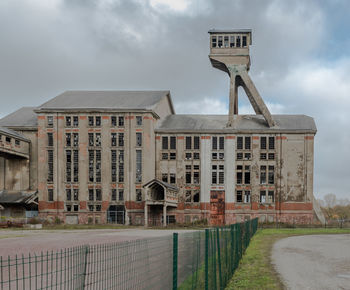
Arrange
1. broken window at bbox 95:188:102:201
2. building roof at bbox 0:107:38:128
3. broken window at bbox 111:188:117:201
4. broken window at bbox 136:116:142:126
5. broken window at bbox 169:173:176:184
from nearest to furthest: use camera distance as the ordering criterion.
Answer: broken window at bbox 111:188:117:201
broken window at bbox 136:116:142:126
broken window at bbox 95:188:102:201
broken window at bbox 169:173:176:184
building roof at bbox 0:107:38:128

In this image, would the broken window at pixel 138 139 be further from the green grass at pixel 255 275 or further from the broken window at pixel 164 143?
the green grass at pixel 255 275

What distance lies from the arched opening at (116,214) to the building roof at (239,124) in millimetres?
11400

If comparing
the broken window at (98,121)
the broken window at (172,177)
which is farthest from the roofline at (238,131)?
the broken window at (98,121)

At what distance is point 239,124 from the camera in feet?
192

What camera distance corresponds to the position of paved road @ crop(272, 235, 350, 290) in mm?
13312

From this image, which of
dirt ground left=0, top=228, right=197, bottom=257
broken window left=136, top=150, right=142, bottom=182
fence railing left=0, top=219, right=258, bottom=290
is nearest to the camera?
fence railing left=0, top=219, right=258, bottom=290

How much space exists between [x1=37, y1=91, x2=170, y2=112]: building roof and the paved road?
35.5 metres

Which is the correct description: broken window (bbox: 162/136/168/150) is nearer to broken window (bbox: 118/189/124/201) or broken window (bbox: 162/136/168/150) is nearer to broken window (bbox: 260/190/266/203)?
broken window (bbox: 118/189/124/201)

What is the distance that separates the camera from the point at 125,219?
53.7 m

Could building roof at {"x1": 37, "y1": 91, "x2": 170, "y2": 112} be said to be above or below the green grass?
above

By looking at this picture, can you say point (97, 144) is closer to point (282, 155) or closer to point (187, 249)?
point (282, 155)

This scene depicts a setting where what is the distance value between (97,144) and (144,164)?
22.0ft

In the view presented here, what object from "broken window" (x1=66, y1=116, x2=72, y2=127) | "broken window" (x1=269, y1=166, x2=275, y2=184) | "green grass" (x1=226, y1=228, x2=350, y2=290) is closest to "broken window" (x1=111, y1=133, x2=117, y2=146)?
"broken window" (x1=66, y1=116, x2=72, y2=127)

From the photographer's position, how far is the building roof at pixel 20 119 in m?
59.9
